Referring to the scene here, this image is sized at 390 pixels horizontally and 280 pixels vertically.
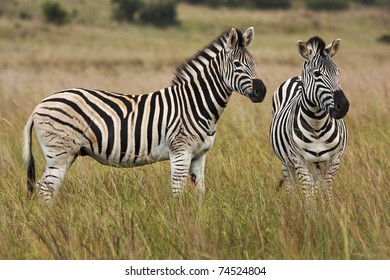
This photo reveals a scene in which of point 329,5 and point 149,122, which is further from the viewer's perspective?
point 329,5

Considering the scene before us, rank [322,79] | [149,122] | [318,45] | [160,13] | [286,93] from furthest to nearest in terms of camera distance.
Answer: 1. [160,13]
2. [286,93]
3. [149,122]
4. [318,45]
5. [322,79]

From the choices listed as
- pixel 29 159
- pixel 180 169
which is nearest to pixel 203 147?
pixel 180 169

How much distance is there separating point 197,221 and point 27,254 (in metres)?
1.07

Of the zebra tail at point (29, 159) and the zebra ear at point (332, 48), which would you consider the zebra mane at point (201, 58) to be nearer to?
the zebra ear at point (332, 48)

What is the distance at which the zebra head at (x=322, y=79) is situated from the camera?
5098mm

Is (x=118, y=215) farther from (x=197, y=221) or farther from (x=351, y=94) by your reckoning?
(x=351, y=94)

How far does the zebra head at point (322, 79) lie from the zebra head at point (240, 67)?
0.43 m

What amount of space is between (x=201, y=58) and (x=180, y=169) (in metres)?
1.11

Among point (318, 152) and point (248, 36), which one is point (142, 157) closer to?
point (248, 36)

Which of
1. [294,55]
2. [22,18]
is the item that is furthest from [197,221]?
[22,18]

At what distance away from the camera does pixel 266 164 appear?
6.32 metres

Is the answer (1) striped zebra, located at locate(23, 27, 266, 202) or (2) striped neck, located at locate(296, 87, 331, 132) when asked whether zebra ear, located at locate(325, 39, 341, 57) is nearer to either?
(2) striped neck, located at locate(296, 87, 331, 132)

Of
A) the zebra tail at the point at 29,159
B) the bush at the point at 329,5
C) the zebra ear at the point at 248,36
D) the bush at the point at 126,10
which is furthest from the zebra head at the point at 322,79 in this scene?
the bush at the point at 329,5

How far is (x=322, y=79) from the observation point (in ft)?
17.2
